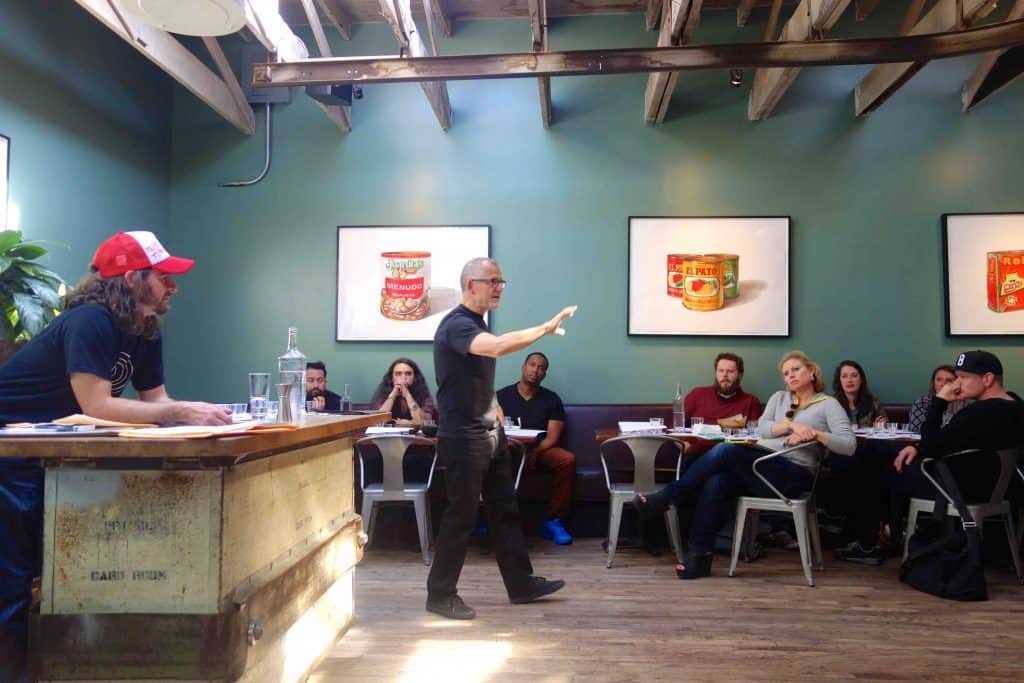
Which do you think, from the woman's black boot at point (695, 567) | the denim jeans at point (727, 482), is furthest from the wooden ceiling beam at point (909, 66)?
the woman's black boot at point (695, 567)

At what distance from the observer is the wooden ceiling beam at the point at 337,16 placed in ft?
19.8

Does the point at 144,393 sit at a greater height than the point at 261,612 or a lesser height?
greater

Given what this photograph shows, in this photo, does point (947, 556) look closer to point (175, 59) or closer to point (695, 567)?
point (695, 567)

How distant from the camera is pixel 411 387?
5.83 metres

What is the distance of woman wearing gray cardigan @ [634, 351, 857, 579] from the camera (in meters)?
4.11

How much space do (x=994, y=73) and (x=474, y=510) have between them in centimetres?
554

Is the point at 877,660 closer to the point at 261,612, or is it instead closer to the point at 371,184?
the point at 261,612

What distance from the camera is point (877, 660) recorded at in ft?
9.41

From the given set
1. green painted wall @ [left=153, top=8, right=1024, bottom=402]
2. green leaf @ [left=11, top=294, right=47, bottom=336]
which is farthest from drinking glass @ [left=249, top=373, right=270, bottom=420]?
green painted wall @ [left=153, top=8, right=1024, bottom=402]

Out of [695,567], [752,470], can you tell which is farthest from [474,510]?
[752,470]

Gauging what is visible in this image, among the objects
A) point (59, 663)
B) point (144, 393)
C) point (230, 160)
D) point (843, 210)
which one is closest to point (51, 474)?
point (59, 663)

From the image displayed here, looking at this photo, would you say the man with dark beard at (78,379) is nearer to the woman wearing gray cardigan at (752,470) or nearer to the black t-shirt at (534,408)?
the woman wearing gray cardigan at (752,470)

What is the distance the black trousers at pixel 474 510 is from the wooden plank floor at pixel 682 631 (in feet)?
0.57

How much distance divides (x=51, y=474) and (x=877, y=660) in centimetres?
294
